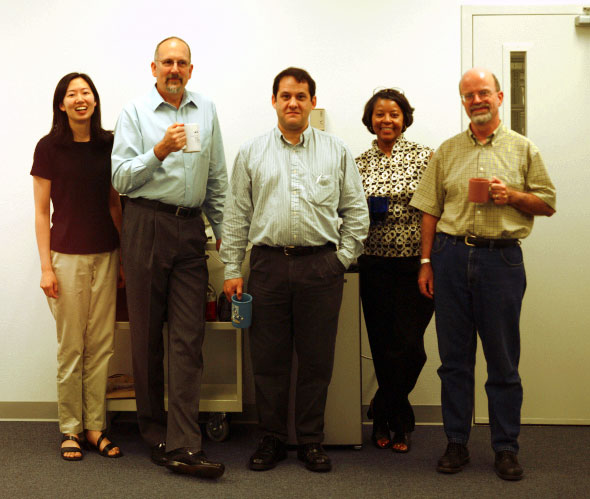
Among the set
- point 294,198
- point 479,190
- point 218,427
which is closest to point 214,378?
point 218,427

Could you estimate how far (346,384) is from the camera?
2.88 meters

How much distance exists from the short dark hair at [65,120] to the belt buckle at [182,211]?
20.1 inches

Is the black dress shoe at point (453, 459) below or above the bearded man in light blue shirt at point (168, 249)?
below

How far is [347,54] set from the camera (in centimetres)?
329

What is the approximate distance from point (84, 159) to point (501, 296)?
6.06ft

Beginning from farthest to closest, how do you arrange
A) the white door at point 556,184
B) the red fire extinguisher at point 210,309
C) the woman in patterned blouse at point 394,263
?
1. the white door at point 556,184
2. the red fire extinguisher at point 210,309
3. the woman in patterned blouse at point 394,263

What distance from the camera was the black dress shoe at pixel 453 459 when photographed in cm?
258

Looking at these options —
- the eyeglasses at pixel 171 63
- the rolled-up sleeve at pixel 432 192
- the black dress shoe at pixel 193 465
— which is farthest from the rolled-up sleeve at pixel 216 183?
the black dress shoe at pixel 193 465

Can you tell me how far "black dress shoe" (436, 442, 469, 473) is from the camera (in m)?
2.58

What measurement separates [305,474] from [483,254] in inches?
44.8

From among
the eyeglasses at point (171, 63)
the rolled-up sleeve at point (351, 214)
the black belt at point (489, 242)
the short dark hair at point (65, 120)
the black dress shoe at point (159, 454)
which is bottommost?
the black dress shoe at point (159, 454)

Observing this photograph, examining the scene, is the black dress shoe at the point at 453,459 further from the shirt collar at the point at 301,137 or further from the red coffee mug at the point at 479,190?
the shirt collar at the point at 301,137

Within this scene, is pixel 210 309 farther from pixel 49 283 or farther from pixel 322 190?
pixel 322 190

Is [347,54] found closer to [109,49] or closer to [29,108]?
[109,49]
